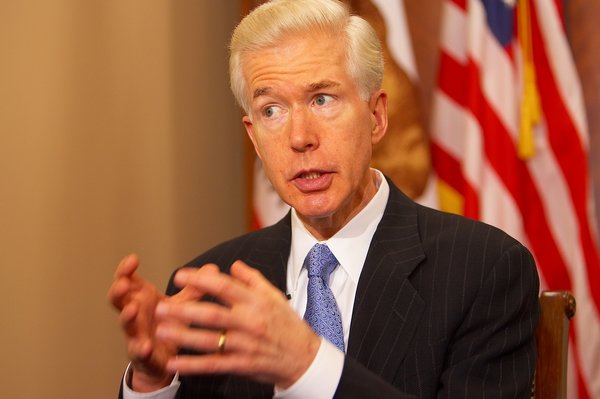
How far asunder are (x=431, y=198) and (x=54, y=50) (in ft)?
4.47

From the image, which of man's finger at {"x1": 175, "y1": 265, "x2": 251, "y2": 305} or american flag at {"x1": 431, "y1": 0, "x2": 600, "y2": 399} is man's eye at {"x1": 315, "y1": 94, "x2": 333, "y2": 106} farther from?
american flag at {"x1": 431, "y1": 0, "x2": 600, "y2": 399}

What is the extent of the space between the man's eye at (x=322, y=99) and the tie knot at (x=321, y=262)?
0.30 metres

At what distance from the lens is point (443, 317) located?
5.59ft

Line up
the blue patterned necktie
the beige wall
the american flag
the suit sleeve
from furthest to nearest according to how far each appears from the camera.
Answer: the american flag, the beige wall, the blue patterned necktie, the suit sleeve

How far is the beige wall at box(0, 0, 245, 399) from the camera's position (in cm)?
232

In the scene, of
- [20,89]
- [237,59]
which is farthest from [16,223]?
[237,59]

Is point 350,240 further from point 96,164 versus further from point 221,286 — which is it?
point 96,164

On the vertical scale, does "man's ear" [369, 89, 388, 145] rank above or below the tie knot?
above

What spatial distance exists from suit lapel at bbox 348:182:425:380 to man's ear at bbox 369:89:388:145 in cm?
20

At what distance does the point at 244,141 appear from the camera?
336cm

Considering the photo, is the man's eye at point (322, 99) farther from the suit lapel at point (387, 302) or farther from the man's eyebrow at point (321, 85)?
the suit lapel at point (387, 302)

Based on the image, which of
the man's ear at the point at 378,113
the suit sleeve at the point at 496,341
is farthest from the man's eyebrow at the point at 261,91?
the suit sleeve at the point at 496,341

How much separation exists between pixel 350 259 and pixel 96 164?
41.7 inches

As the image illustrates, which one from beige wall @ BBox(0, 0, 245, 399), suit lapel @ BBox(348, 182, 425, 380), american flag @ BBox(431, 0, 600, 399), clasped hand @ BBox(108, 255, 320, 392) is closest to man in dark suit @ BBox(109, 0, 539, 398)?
suit lapel @ BBox(348, 182, 425, 380)
